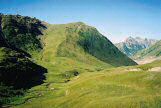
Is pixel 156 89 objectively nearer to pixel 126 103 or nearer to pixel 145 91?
pixel 145 91

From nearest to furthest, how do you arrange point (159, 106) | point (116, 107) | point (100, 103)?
point (159, 106)
point (116, 107)
point (100, 103)

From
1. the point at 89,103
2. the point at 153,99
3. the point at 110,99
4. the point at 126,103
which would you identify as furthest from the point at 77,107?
the point at 153,99

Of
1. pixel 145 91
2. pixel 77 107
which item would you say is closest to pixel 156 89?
pixel 145 91

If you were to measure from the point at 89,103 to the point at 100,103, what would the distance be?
9590 mm

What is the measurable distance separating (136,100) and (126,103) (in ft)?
20.7

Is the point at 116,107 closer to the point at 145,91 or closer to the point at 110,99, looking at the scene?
the point at 110,99

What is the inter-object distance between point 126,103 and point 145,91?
29.5m

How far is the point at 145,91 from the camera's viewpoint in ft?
647

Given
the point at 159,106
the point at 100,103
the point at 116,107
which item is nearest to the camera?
the point at 159,106

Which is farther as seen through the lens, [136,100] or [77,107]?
[77,107]

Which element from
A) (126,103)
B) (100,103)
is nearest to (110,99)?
(100,103)

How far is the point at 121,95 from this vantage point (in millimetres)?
199500

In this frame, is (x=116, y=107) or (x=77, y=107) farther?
(x=77, y=107)

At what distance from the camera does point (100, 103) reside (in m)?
189
